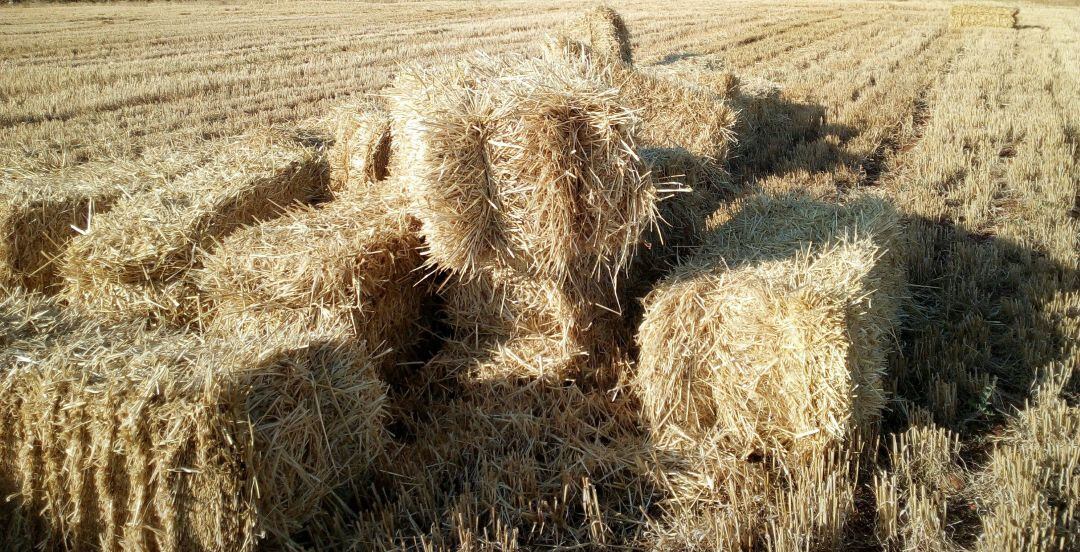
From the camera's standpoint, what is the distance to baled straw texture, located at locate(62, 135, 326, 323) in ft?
11.6

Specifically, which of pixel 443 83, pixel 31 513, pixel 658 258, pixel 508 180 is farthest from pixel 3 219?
pixel 658 258

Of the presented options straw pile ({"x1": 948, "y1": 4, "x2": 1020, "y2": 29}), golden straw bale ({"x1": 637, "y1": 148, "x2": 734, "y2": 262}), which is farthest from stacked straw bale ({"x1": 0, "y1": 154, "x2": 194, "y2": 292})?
straw pile ({"x1": 948, "y1": 4, "x2": 1020, "y2": 29})

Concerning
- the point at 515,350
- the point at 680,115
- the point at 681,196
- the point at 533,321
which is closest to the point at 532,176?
the point at 533,321

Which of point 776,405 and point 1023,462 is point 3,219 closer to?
point 776,405

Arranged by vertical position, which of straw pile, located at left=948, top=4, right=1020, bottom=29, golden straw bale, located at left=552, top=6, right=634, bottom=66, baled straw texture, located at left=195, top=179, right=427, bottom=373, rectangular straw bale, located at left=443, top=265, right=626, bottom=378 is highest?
straw pile, located at left=948, top=4, right=1020, bottom=29

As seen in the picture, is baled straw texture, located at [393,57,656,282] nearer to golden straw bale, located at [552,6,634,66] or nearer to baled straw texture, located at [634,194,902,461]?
baled straw texture, located at [634,194,902,461]

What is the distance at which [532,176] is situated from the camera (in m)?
2.95

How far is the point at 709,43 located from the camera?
15.9m

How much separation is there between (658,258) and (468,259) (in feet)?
4.22

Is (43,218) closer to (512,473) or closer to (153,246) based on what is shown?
(153,246)

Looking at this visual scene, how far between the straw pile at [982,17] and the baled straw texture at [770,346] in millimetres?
22896

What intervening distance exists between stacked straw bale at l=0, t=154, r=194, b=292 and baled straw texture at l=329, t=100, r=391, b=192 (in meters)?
1.21

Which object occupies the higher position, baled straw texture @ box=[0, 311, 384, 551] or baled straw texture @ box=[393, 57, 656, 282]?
baled straw texture @ box=[393, 57, 656, 282]

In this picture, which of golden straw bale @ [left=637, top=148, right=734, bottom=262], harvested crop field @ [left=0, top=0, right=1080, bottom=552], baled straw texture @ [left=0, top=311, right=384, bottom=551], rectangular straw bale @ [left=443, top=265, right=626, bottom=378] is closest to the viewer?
baled straw texture @ [left=0, top=311, right=384, bottom=551]
